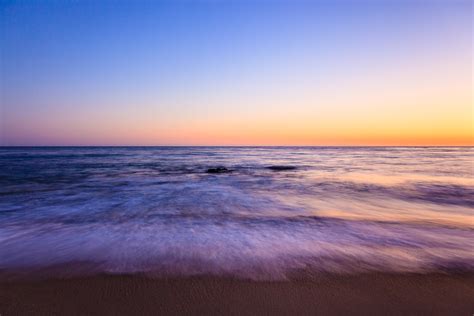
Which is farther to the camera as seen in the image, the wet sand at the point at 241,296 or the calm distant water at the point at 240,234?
the calm distant water at the point at 240,234

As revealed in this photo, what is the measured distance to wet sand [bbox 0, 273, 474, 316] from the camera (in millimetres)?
2736

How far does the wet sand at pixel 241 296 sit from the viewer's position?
2.74m

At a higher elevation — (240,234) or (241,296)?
(241,296)

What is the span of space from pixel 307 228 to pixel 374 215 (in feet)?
8.59

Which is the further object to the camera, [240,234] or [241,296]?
[240,234]

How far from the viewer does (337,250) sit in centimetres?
453

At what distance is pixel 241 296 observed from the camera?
2994 millimetres

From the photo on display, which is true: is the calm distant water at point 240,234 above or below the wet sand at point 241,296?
below

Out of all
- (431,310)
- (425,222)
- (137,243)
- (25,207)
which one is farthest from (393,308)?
(25,207)

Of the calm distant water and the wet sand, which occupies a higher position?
the wet sand

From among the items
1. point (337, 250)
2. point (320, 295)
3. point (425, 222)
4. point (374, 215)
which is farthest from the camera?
point (374, 215)

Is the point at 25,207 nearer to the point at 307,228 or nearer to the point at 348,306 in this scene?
the point at 307,228

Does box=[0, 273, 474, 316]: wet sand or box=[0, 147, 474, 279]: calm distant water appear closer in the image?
box=[0, 273, 474, 316]: wet sand

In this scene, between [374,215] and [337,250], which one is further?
[374,215]
